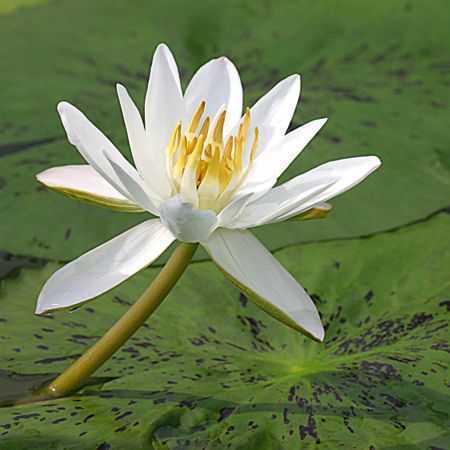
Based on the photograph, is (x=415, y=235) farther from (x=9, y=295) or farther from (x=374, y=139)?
(x=9, y=295)

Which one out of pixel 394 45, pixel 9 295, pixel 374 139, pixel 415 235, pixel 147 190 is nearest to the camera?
pixel 147 190

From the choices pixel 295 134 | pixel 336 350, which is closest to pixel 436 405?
pixel 336 350

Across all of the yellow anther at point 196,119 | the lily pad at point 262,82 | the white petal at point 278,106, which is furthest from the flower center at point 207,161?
the lily pad at point 262,82

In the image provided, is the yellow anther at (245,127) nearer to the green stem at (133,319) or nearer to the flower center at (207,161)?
the flower center at (207,161)

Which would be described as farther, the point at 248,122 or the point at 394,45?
the point at 394,45

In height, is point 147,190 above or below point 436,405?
above

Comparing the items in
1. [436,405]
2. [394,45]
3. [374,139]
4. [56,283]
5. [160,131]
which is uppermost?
[394,45]

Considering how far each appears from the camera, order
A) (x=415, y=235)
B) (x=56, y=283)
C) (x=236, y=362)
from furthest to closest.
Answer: (x=415, y=235) → (x=236, y=362) → (x=56, y=283)

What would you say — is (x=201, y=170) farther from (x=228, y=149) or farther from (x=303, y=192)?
(x=303, y=192)
